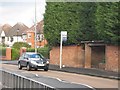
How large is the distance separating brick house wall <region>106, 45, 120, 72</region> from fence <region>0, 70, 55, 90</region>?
→ 1459 cm

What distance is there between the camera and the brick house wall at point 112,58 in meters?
31.4

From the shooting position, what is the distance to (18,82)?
14.6 metres

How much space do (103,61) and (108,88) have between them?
17.6m

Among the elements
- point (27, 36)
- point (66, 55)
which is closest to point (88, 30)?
point (66, 55)

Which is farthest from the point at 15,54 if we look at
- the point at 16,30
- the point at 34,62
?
the point at 16,30

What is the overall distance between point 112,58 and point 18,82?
1841 cm

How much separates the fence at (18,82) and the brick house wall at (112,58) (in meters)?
14.6

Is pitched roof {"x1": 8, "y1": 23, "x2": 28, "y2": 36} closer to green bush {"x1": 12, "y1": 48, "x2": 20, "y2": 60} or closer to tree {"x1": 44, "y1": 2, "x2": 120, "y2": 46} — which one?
green bush {"x1": 12, "y1": 48, "x2": 20, "y2": 60}

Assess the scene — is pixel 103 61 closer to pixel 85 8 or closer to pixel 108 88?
pixel 85 8

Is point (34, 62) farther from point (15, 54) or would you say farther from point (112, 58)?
point (15, 54)

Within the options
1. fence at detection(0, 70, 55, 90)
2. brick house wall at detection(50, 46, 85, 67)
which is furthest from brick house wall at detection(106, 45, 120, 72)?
fence at detection(0, 70, 55, 90)

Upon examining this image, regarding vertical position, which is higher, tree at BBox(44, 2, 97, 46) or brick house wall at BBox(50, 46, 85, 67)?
tree at BBox(44, 2, 97, 46)

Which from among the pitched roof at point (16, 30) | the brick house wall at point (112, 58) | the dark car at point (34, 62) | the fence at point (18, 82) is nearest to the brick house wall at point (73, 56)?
the dark car at point (34, 62)

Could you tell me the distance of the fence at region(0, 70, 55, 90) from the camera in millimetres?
11738
